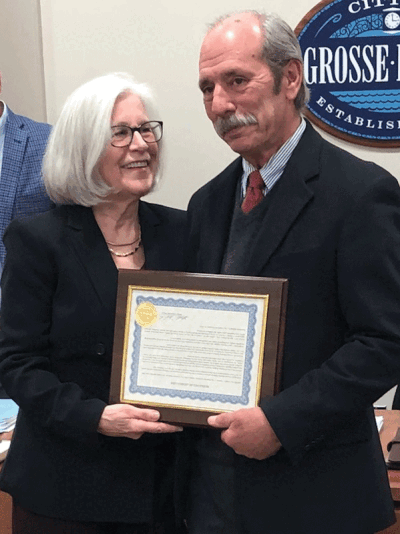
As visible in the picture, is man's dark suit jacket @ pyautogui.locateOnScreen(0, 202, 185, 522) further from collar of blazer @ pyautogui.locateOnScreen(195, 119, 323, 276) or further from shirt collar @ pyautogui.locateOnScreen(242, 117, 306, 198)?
shirt collar @ pyautogui.locateOnScreen(242, 117, 306, 198)

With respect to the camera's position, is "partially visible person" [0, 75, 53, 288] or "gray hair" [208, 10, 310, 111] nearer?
"gray hair" [208, 10, 310, 111]

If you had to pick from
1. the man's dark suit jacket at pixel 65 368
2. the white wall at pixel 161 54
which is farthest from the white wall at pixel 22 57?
the man's dark suit jacket at pixel 65 368

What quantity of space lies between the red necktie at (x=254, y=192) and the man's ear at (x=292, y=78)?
163 millimetres

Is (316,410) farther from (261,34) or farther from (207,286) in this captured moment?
(261,34)

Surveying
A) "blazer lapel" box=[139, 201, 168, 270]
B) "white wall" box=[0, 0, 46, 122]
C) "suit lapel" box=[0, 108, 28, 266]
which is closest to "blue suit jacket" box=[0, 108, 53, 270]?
"suit lapel" box=[0, 108, 28, 266]

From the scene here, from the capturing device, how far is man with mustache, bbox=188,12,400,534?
1.32m

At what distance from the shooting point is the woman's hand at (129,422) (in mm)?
1470

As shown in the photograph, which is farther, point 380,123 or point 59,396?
point 380,123

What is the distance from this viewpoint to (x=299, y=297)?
1392mm

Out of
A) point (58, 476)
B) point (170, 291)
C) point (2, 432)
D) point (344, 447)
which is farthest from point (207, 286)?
point (2, 432)

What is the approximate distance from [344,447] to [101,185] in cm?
75

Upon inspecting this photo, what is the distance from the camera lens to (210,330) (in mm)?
1444

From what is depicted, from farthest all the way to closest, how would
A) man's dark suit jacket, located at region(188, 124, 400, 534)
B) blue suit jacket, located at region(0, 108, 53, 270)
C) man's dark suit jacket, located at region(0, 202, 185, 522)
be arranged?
blue suit jacket, located at region(0, 108, 53, 270) → man's dark suit jacket, located at region(0, 202, 185, 522) → man's dark suit jacket, located at region(188, 124, 400, 534)

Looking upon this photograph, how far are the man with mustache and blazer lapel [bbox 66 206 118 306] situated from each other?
0.25 m
